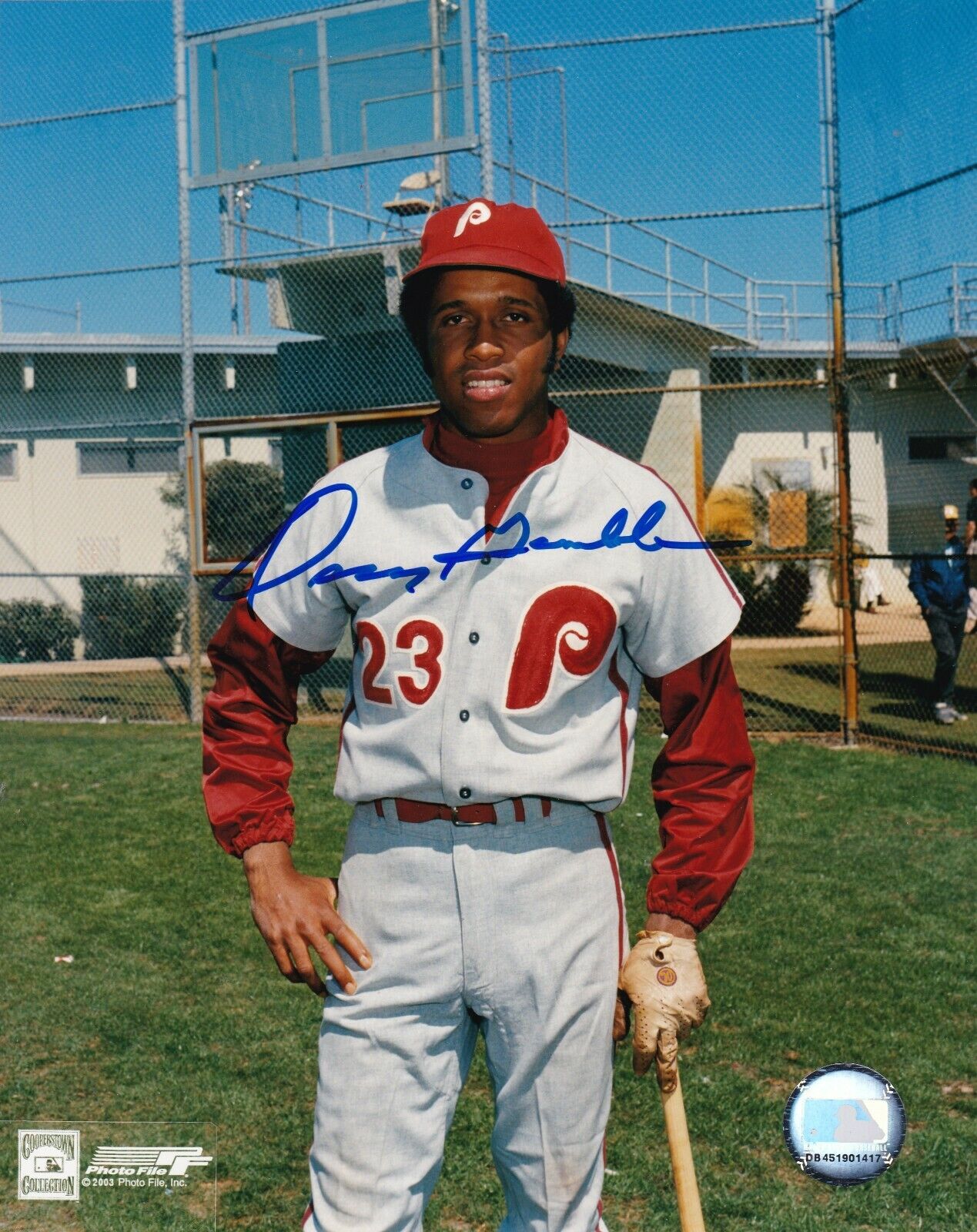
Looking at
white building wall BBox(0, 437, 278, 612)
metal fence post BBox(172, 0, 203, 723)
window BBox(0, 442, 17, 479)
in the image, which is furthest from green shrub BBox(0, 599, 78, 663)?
metal fence post BBox(172, 0, 203, 723)

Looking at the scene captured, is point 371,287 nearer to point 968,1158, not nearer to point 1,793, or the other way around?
point 1,793

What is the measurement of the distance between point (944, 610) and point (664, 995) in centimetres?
923

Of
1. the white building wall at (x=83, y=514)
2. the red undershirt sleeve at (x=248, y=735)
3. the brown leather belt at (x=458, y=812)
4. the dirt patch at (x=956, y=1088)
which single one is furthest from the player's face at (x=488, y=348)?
the white building wall at (x=83, y=514)

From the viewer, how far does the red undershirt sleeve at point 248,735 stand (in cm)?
222

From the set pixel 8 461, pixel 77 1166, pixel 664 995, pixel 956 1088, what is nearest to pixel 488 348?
pixel 664 995

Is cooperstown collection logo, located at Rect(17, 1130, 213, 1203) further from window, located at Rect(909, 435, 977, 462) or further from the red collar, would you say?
window, located at Rect(909, 435, 977, 462)

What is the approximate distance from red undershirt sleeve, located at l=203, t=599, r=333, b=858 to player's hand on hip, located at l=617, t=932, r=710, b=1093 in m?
0.61

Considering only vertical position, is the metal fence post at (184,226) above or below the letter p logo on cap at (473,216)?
above

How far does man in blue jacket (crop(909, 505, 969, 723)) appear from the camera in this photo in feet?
35.0

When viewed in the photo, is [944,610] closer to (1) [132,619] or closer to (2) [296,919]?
(2) [296,919]

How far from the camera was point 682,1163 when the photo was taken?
2.16m

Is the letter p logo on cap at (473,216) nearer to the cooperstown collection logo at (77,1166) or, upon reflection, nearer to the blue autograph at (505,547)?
the blue autograph at (505,547)

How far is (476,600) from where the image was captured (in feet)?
7.10

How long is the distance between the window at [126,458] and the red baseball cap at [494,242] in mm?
18011
